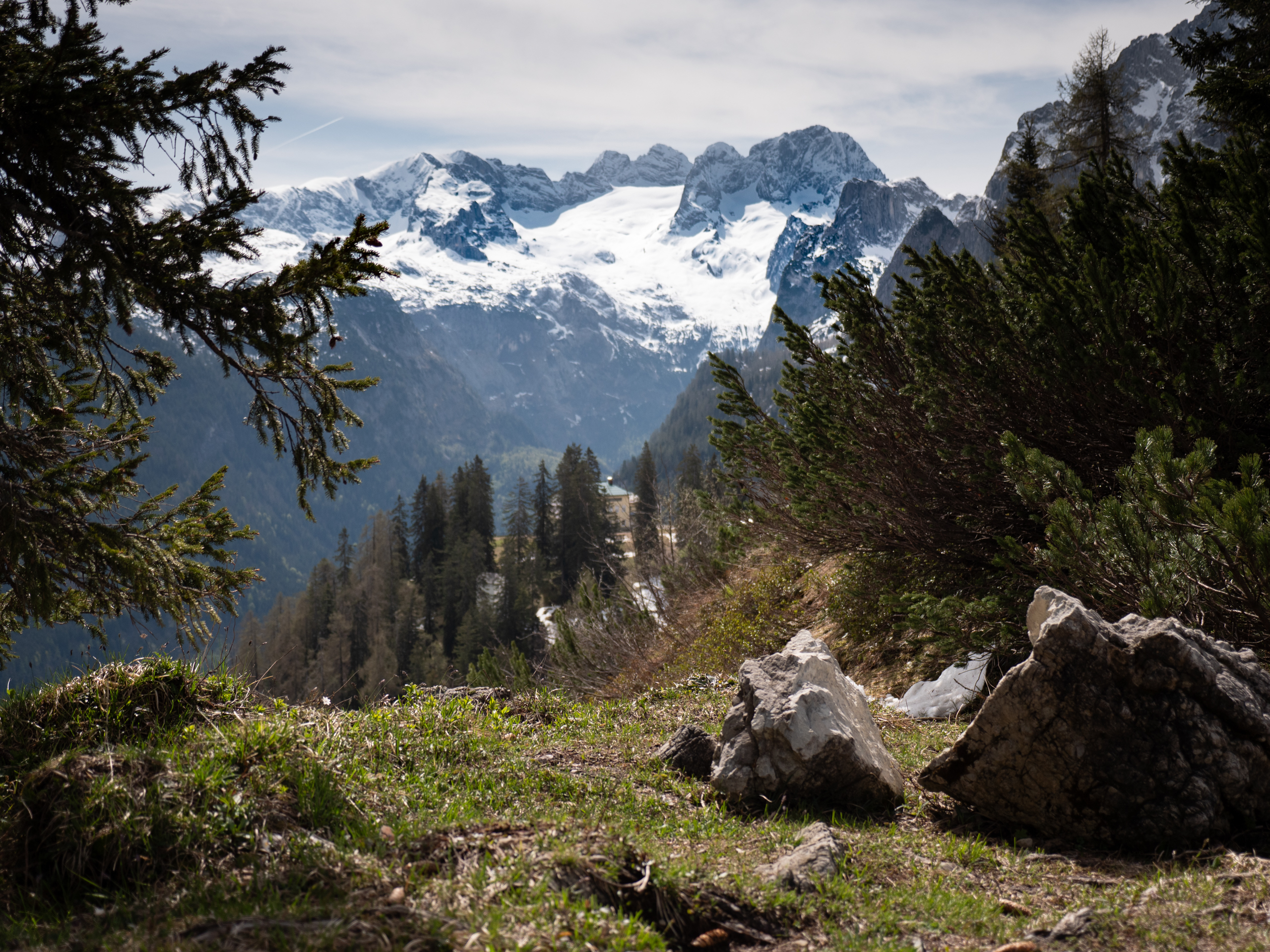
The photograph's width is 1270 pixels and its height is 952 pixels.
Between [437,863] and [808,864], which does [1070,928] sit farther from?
[437,863]

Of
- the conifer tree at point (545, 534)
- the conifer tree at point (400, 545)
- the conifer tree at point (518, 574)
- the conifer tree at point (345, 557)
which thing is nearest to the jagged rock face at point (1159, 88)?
the conifer tree at point (545, 534)

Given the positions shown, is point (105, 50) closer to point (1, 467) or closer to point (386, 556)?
point (1, 467)

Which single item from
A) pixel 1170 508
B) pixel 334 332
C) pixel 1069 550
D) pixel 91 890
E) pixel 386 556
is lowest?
pixel 386 556

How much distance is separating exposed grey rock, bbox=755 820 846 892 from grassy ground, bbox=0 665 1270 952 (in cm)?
9

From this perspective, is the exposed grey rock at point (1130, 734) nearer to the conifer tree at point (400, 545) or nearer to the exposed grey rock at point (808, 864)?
the exposed grey rock at point (808, 864)

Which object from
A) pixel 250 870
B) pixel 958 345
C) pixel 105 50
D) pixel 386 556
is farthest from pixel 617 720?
pixel 386 556

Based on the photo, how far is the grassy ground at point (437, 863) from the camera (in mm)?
3074

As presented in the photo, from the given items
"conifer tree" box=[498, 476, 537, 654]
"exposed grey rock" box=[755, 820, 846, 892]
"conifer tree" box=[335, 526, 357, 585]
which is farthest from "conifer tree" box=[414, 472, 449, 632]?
"exposed grey rock" box=[755, 820, 846, 892]

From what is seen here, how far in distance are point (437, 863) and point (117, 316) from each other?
15.2 feet

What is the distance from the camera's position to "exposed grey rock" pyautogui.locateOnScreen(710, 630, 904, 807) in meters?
5.04

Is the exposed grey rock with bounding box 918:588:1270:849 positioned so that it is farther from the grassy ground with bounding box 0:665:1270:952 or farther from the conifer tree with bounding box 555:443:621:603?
the conifer tree with bounding box 555:443:621:603

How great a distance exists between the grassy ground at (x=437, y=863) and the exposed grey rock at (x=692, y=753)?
65 centimetres

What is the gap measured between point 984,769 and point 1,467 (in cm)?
791

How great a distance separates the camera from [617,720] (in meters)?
7.35
